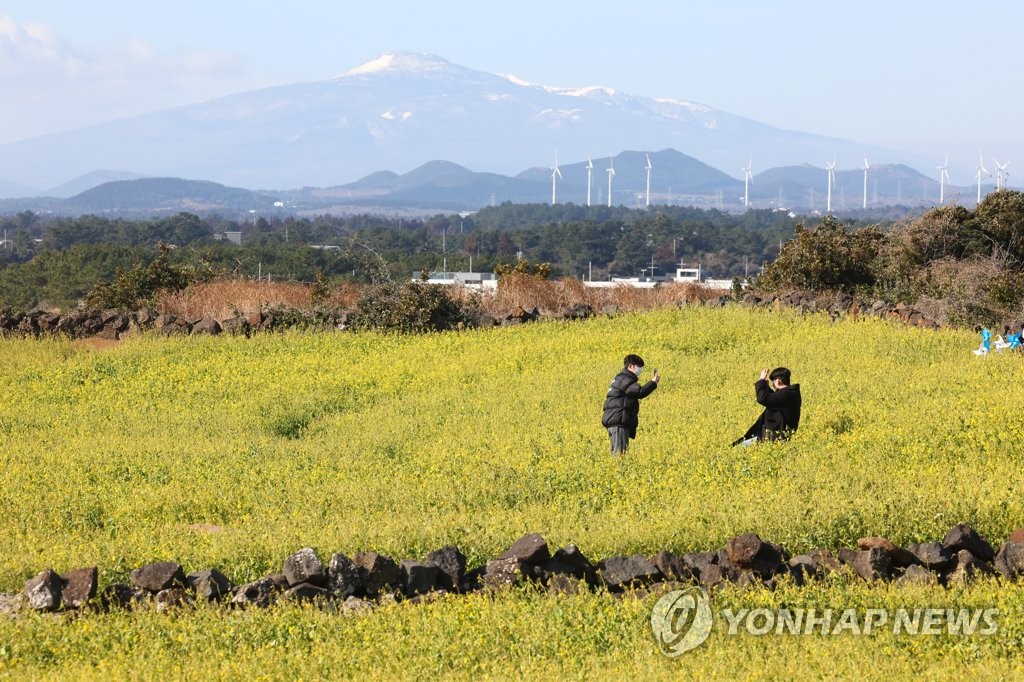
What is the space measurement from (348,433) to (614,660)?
1044cm

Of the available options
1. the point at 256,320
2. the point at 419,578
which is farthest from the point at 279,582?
the point at 256,320

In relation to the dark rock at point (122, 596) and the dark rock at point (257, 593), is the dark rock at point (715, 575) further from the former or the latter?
the dark rock at point (122, 596)

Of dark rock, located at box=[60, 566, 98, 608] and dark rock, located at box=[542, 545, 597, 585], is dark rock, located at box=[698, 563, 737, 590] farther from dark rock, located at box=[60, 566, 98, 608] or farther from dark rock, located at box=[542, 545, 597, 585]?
dark rock, located at box=[60, 566, 98, 608]

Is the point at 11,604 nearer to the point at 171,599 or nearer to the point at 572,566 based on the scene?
the point at 171,599

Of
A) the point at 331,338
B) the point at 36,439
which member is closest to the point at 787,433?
the point at 36,439

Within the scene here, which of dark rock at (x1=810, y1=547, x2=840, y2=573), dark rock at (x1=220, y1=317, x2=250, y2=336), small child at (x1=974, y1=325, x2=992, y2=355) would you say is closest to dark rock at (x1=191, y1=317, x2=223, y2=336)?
dark rock at (x1=220, y1=317, x2=250, y2=336)

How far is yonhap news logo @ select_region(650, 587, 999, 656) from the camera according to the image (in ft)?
29.9

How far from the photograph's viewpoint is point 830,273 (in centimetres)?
3878

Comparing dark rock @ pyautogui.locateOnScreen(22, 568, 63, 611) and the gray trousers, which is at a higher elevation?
the gray trousers

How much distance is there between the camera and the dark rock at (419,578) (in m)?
10.6

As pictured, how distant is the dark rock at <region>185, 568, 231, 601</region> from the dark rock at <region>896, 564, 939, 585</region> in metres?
5.66

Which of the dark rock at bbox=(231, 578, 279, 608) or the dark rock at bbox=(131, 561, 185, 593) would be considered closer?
the dark rock at bbox=(231, 578, 279, 608)

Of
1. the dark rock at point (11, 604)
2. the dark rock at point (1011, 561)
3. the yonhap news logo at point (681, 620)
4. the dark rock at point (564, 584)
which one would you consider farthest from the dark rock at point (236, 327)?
the dark rock at point (1011, 561)

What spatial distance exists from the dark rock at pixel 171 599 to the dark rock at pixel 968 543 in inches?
256
